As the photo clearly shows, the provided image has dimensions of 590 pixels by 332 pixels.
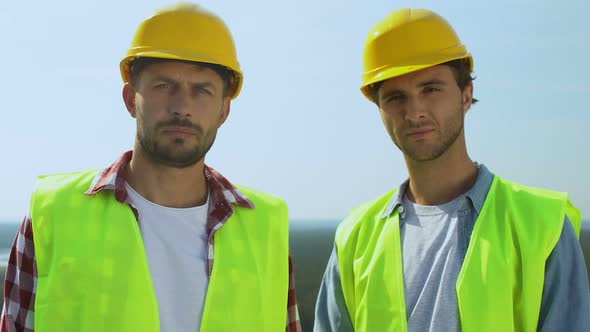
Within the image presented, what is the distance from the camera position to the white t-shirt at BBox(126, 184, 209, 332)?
3854mm

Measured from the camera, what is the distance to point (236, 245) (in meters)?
4.26

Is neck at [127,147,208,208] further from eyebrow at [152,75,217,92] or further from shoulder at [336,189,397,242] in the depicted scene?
shoulder at [336,189,397,242]

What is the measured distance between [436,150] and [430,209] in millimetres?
395

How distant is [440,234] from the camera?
429 cm

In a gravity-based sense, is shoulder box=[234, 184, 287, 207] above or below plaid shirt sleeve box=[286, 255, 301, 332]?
above

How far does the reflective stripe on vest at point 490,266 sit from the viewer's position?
398 cm

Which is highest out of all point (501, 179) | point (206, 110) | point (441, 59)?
point (441, 59)

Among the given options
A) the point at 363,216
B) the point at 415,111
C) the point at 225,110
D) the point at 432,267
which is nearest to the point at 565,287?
the point at 432,267

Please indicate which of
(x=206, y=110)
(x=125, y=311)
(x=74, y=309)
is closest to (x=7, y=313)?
(x=74, y=309)

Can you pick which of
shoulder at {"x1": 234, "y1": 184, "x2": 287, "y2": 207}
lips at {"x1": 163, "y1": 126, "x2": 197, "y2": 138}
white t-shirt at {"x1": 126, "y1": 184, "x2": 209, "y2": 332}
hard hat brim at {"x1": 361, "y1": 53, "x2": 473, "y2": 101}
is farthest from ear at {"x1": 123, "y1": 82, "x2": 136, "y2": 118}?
hard hat brim at {"x1": 361, "y1": 53, "x2": 473, "y2": 101}

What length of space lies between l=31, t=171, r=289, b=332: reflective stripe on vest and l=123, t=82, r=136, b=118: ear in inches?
18.9

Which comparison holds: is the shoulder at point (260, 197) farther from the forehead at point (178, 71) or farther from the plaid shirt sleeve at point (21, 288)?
the plaid shirt sleeve at point (21, 288)

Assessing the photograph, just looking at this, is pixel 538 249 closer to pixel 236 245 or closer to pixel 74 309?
pixel 236 245

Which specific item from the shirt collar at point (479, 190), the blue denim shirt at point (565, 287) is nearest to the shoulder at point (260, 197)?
the shirt collar at point (479, 190)
